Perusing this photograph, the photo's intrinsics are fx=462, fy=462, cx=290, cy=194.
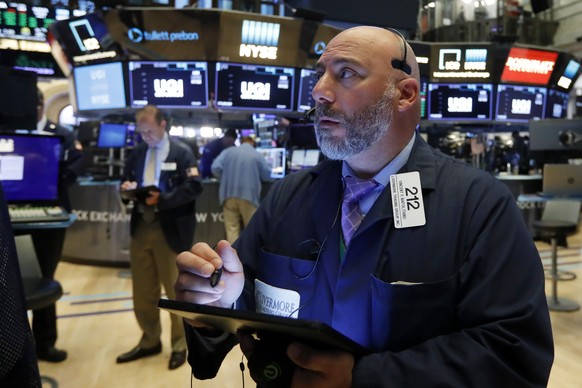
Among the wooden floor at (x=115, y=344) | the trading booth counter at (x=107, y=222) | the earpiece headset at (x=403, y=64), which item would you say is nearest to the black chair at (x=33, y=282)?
the wooden floor at (x=115, y=344)

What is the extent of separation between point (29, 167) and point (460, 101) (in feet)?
23.0

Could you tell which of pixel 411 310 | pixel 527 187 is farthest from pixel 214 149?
pixel 411 310

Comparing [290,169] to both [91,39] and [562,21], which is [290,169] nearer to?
[91,39]

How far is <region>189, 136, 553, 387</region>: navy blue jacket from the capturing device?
96 centimetres

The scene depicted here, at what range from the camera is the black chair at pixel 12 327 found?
83 cm

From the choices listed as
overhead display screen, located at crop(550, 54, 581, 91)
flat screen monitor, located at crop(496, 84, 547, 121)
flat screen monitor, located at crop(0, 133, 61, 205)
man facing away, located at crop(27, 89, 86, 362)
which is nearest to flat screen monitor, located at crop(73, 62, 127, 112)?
man facing away, located at crop(27, 89, 86, 362)

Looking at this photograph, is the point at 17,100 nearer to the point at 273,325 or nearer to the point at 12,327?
the point at 12,327

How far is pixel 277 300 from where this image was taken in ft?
4.09

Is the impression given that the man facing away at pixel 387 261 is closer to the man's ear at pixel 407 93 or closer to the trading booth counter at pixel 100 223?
the man's ear at pixel 407 93

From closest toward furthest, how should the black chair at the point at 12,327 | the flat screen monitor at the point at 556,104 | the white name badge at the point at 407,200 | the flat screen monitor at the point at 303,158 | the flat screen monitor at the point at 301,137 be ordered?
the black chair at the point at 12,327, the white name badge at the point at 407,200, the flat screen monitor at the point at 303,158, the flat screen monitor at the point at 301,137, the flat screen monitor at the point at 556,104

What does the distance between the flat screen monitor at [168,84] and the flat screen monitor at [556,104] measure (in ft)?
20.7

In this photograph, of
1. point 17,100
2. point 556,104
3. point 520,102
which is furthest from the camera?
point 556,104

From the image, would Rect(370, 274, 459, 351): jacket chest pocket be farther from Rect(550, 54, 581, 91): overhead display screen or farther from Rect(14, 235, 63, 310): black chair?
Rect(550, 54, 581, 91): overhead display screen

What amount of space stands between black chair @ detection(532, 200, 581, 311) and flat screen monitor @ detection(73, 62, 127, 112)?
206 inches
